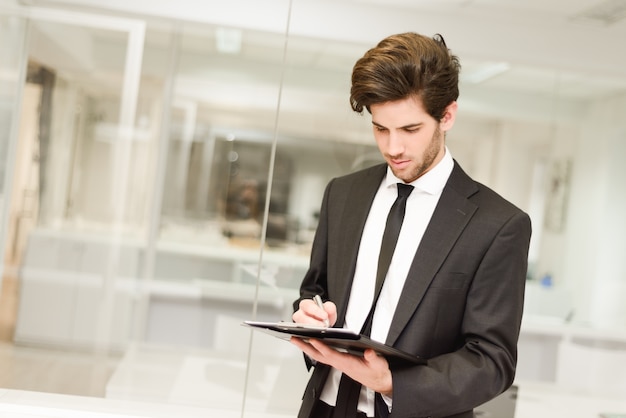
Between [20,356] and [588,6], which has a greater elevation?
[588,6]

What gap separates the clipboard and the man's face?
0.42m

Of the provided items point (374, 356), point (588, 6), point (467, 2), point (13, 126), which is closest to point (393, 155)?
point (374, 356)

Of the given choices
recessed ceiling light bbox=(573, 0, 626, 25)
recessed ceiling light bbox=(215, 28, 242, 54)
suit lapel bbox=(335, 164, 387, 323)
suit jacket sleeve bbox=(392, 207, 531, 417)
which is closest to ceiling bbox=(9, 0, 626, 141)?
recessed ceiling light bbox=(573, 0, 626, 25)

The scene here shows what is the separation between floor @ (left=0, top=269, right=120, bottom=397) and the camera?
3.91 metres

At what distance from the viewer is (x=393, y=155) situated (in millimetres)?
1592

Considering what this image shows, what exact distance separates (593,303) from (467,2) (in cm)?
203

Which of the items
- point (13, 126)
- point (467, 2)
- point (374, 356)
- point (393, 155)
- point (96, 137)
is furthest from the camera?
point (96, 137)

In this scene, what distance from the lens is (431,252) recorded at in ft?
5.10

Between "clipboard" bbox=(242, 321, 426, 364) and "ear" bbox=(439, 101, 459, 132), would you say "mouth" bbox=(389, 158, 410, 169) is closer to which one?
"ear" bbox=(439, 101, 459, 132)

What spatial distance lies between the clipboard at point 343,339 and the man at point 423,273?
23mm

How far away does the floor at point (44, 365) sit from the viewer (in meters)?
3.91

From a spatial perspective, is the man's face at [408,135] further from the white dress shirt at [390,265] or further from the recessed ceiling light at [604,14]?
the recessed ceiling light at [604,14]

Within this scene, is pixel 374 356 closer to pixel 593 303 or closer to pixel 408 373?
pixel 408 373

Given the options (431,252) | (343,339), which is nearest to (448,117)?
(431,252)
